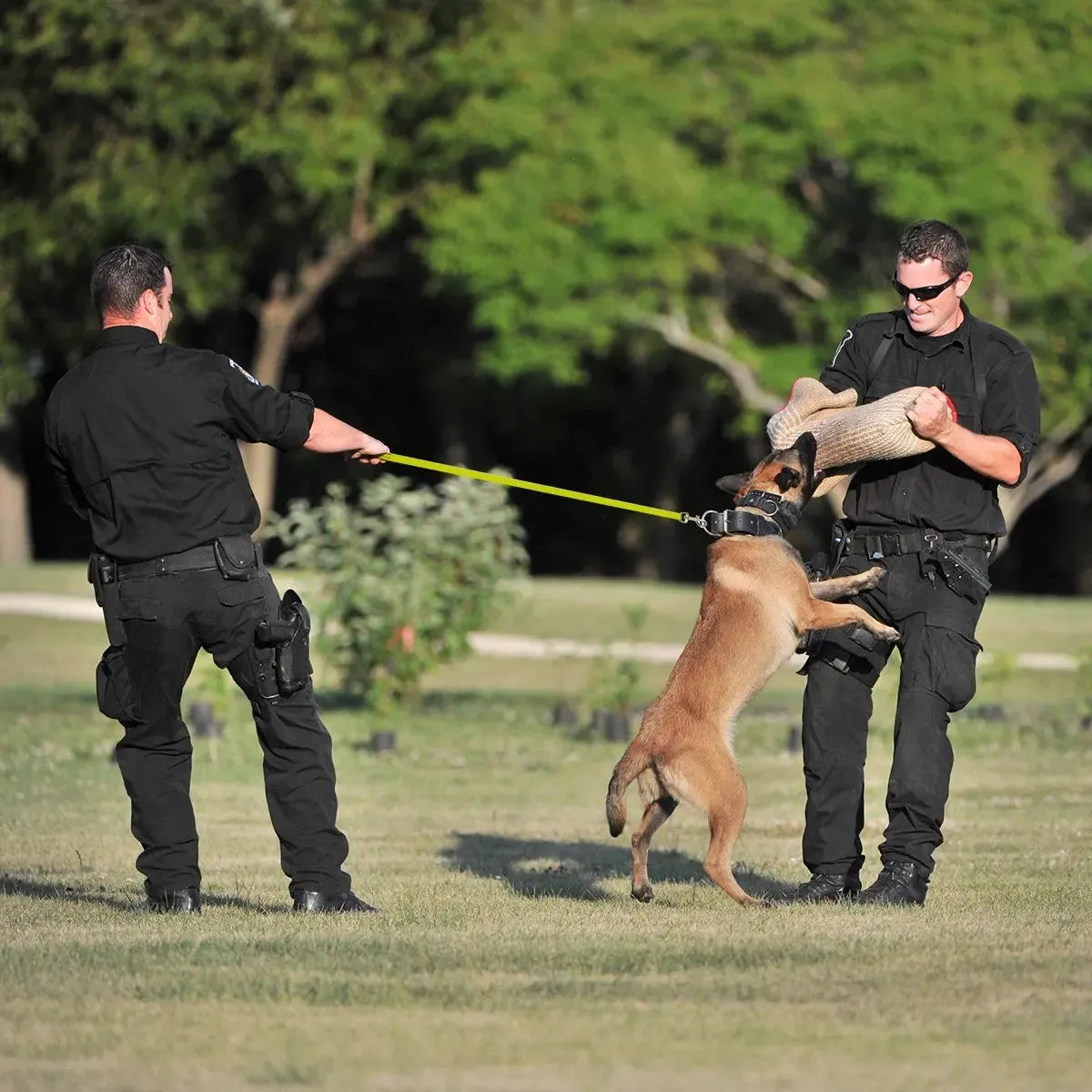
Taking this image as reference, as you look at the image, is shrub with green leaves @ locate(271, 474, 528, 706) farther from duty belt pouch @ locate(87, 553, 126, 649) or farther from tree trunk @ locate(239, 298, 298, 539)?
tree trunk @ locate(239, 298, 298, 539)

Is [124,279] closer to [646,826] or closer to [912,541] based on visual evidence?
[646,826]

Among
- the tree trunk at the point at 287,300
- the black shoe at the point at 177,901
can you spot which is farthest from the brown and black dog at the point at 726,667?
the tree trunk at the point at 287,300

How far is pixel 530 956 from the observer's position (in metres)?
6.02

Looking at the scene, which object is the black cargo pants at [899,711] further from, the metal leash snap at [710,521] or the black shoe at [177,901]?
the black shoe at [177,901]

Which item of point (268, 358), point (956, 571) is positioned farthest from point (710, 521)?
point (268, 358)

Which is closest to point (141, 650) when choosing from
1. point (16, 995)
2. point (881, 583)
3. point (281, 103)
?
point (16, 995)

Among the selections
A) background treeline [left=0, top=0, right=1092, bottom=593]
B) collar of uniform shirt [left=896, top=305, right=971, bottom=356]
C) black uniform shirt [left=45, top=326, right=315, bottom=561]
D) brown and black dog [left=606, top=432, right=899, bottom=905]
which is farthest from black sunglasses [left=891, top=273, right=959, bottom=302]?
background treeline [left=0, top=0, right=1092, bottom=593]

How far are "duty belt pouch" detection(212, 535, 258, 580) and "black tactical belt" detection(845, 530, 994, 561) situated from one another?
2.13 meters

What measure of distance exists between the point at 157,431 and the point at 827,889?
2787 mm

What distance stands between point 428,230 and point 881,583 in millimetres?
32090

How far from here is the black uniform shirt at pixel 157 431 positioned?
672cm

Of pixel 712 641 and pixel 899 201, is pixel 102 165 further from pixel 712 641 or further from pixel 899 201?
pixel 712 641

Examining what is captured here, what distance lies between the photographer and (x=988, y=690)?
19375mm

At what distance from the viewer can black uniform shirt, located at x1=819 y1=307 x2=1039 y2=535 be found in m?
7.19
